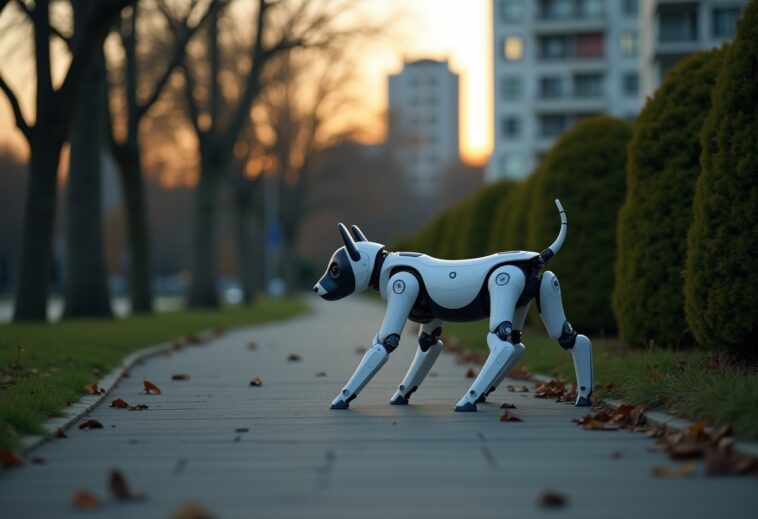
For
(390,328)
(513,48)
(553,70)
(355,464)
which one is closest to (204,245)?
(390,328)

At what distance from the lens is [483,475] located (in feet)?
20.3

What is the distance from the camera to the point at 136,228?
30.7m

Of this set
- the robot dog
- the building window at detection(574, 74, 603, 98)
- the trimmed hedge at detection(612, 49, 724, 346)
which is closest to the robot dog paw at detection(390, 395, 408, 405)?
the robot dog

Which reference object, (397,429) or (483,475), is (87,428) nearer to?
(397,429)

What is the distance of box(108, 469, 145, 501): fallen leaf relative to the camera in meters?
5.58

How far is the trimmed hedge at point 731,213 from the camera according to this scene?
31.5 ft

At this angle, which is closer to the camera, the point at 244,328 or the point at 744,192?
the point at 744,192

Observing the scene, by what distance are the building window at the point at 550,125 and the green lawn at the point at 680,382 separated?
7345 cm

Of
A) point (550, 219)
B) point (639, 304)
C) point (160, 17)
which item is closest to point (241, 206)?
point (160, 17)

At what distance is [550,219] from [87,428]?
11.8 meters

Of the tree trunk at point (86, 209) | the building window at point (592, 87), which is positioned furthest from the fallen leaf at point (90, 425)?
the building window at point (592, 87)

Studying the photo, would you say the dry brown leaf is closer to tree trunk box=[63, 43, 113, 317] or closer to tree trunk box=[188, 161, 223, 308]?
tree trunk box=[63, 43, 113, 317]

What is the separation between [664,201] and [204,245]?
24.8 m

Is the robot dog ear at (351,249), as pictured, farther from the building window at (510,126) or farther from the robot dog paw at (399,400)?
the building window at (510,126)
